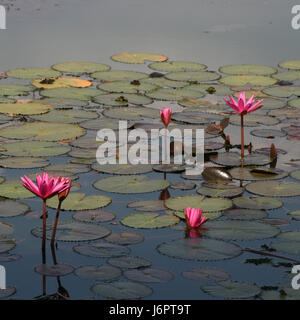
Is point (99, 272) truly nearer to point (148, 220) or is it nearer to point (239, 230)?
point (148, 220)

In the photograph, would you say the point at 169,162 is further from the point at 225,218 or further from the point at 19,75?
the point at 19,75

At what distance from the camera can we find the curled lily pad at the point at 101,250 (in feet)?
12.0

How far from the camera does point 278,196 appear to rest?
448 cm

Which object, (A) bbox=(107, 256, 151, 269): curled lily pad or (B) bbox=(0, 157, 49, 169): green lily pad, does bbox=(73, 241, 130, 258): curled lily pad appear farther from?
(B) bbox=(0, 157, 49, 169): green lily pad

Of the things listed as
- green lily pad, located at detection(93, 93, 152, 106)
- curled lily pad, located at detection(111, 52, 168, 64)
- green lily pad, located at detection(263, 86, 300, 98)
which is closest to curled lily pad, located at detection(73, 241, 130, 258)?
green lily pad, located at detection(93, 93, 152, 106)

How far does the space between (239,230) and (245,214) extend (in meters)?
0.24

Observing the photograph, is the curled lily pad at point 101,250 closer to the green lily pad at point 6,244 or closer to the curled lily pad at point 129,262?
the curled lily pad at point 129,262

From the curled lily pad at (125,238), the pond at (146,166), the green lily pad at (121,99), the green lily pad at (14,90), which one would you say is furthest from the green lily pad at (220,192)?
the green lily pad at (14,90)

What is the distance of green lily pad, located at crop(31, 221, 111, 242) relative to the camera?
3846 millimetres

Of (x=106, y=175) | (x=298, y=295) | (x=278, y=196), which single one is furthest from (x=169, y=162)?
(x=298, y=295)

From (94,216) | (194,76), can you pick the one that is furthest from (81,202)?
(194,76)

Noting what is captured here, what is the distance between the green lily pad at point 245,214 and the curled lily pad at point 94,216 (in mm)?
686

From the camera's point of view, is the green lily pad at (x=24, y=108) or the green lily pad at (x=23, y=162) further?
the green lily pad at (x=24, y=108)

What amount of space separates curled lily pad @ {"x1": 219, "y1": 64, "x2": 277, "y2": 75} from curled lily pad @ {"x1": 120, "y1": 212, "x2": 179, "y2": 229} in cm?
353
